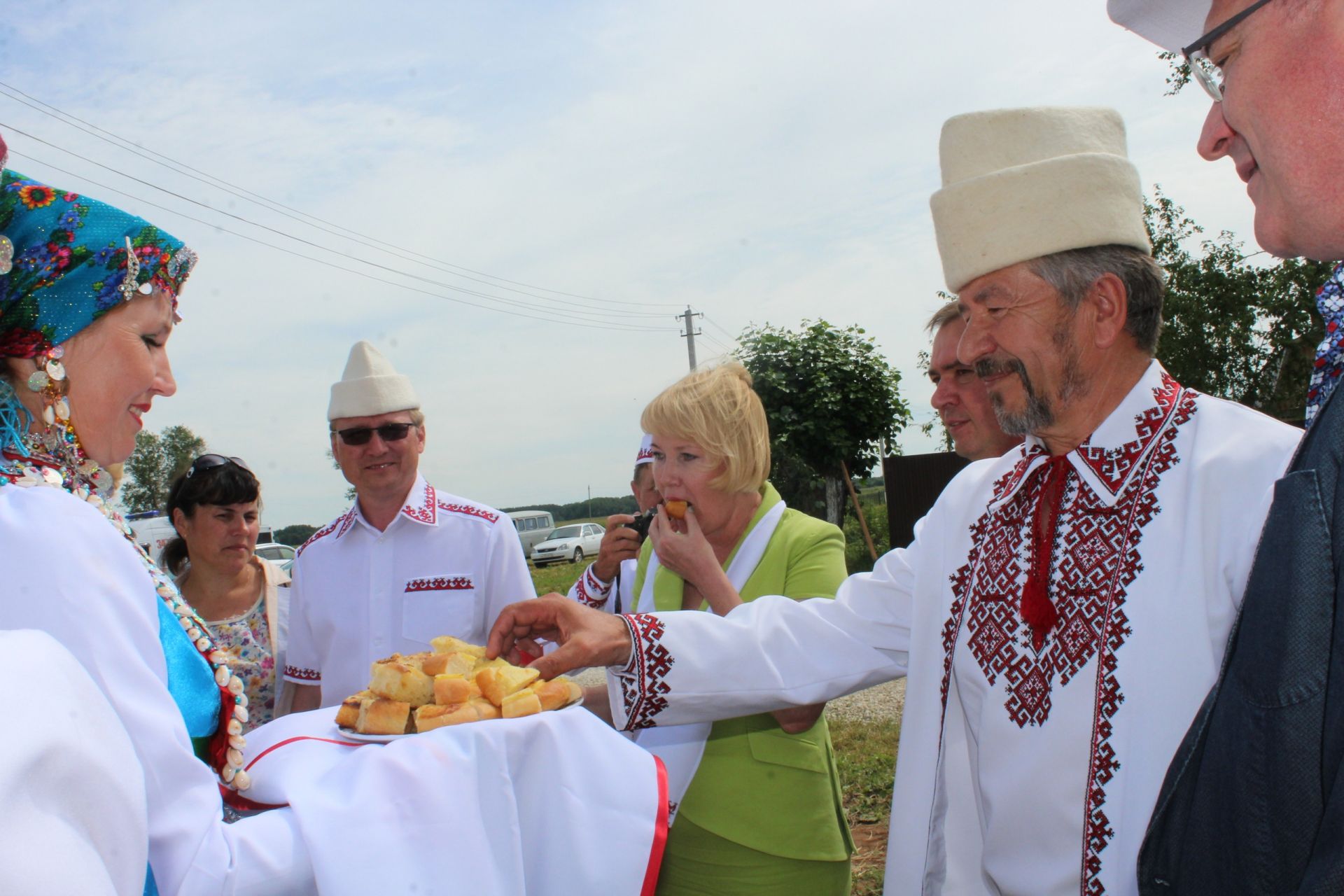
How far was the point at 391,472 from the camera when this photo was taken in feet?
13.5

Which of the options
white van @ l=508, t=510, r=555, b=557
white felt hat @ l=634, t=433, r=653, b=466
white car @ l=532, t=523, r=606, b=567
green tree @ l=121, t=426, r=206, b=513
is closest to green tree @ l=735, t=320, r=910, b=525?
white felt hat @ l=634, t=433, r=653, b=466

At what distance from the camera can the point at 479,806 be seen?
1.66 meters

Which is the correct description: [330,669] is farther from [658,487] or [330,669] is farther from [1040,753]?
[1040,753]

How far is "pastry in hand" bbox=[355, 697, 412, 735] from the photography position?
1.96 metres

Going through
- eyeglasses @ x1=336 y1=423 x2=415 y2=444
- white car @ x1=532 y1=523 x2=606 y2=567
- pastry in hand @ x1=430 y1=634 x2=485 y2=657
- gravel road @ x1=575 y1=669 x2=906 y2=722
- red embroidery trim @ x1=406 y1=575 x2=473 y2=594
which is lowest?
gravel road @ x1=575 y1=669 x2=906 y2=722

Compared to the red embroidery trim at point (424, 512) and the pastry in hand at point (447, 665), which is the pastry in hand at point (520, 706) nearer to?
the pastry in hand at point (447, 665)

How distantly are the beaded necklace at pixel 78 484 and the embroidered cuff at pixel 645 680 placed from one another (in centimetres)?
96

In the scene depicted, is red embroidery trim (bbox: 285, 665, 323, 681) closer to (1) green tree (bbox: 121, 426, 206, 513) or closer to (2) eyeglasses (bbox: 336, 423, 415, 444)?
(2) eyeglasses (bbox: 336, 423, 415, 444)

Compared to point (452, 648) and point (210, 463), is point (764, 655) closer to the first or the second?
point (452, 648)

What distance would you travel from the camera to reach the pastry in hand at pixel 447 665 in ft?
7.29

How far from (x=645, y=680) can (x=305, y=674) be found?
2235 mm

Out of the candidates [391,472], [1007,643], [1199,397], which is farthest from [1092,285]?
[391,472]

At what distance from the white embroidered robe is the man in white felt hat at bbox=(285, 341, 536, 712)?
1650 millimetres

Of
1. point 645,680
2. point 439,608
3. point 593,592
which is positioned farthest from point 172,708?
point 593,592
